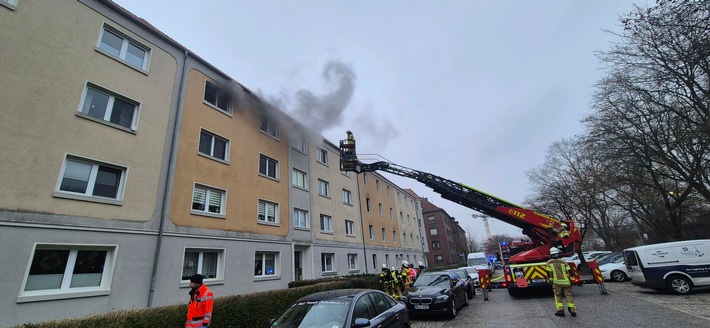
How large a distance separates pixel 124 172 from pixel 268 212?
21.7ft

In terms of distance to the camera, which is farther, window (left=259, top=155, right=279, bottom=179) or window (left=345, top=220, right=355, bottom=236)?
window (left=345, top=220, right=355, bottom=236)

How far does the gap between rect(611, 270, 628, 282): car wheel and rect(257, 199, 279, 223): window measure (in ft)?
60.4

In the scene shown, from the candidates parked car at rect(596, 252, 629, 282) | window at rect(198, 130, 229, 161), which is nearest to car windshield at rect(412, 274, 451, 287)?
window at rect(198, 130, 229, 161)

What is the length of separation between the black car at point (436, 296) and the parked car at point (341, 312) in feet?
13.0

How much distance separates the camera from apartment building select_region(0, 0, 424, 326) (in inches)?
297

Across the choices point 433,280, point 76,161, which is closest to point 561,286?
point 433,280

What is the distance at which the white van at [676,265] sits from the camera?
1043 centimetres

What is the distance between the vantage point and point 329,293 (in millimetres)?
5766

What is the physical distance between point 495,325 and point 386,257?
784 inches

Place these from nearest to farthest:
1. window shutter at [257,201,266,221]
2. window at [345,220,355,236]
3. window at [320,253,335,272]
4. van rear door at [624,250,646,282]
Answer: van rear door at [624,250,646,282] → window shutter at [257,201,266,221] → window at [320,253,335,272] → window at [345,220,355,236]

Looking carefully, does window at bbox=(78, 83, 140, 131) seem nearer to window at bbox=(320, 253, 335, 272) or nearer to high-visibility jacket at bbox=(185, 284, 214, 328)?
high-visibility jacket at bbox=(185, 284, 214, 328)

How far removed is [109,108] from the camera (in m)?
9.80

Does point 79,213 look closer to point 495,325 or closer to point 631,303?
point 495,325

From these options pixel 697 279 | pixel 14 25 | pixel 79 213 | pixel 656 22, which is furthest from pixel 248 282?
pixel 697 279
